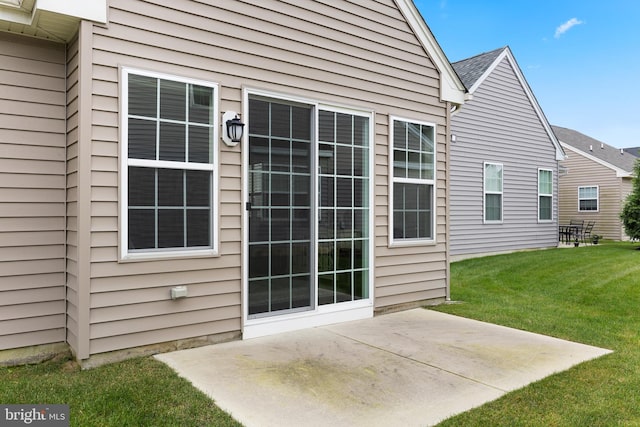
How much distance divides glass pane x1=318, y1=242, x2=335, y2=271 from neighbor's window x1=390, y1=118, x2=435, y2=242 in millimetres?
974

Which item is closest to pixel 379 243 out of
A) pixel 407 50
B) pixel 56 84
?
pixel 407 50

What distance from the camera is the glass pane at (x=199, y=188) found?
3881 millimetres

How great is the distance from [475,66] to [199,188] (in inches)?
392

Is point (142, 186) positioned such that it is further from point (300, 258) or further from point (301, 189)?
point (300, 258)

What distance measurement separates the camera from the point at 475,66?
11570 millimetres

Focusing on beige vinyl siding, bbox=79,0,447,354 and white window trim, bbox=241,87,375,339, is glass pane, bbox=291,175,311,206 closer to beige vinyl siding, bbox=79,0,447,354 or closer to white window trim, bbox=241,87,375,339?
white window trim, bbox=241,87,375,339

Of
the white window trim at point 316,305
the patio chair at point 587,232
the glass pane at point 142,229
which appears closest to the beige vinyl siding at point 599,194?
the patio chair at point 587,232

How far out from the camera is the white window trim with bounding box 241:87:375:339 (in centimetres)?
421

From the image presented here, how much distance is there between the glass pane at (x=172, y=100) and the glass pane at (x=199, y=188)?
51 centimetres

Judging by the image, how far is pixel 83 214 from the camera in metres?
3.37

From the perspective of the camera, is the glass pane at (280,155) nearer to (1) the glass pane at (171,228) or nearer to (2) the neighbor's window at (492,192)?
(1) the glass pane at (171,228)

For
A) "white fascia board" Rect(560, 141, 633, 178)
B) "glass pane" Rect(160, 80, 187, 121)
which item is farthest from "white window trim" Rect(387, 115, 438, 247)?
"white fascia board" Rect(560, 141, 633, 178)

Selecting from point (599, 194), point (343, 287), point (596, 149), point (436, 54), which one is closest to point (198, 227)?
point (343, 287)

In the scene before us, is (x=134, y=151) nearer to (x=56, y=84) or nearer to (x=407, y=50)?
(x=56, y=84)
